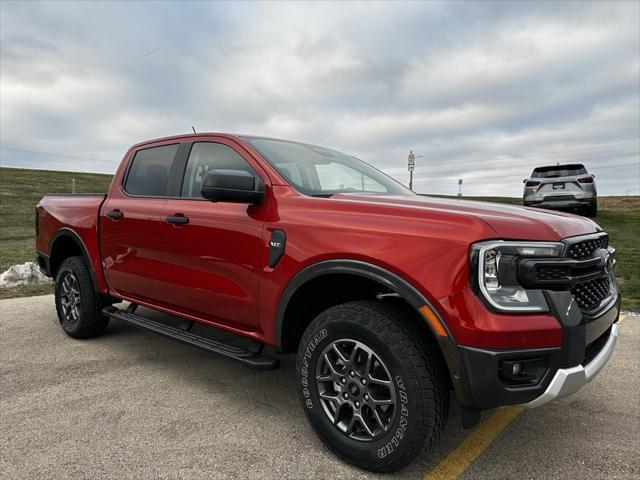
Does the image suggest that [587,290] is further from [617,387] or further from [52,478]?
[52,478]

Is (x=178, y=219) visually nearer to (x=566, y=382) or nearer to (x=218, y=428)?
(x=218, y=428)

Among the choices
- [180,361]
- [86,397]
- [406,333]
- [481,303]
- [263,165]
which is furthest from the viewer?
[180,361]

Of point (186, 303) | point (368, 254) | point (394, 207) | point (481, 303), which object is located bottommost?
point (186, 303)

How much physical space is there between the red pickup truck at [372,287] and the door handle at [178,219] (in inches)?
0.4

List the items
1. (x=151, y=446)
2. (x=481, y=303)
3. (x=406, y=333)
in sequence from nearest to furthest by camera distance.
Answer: (x=481, y=303), (x=406, y=333), (x=151, y=446)

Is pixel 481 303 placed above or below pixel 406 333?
above

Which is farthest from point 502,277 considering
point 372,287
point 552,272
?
point 372,287

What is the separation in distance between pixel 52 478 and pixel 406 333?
6.18 feet

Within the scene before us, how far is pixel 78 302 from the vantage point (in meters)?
4.62

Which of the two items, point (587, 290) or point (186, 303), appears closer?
point (587, 290)

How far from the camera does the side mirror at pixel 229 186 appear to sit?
9.02 ft

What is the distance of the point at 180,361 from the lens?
4.12 m

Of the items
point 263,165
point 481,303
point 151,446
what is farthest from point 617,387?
point 151,446

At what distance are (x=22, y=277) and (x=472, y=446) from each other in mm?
7201
